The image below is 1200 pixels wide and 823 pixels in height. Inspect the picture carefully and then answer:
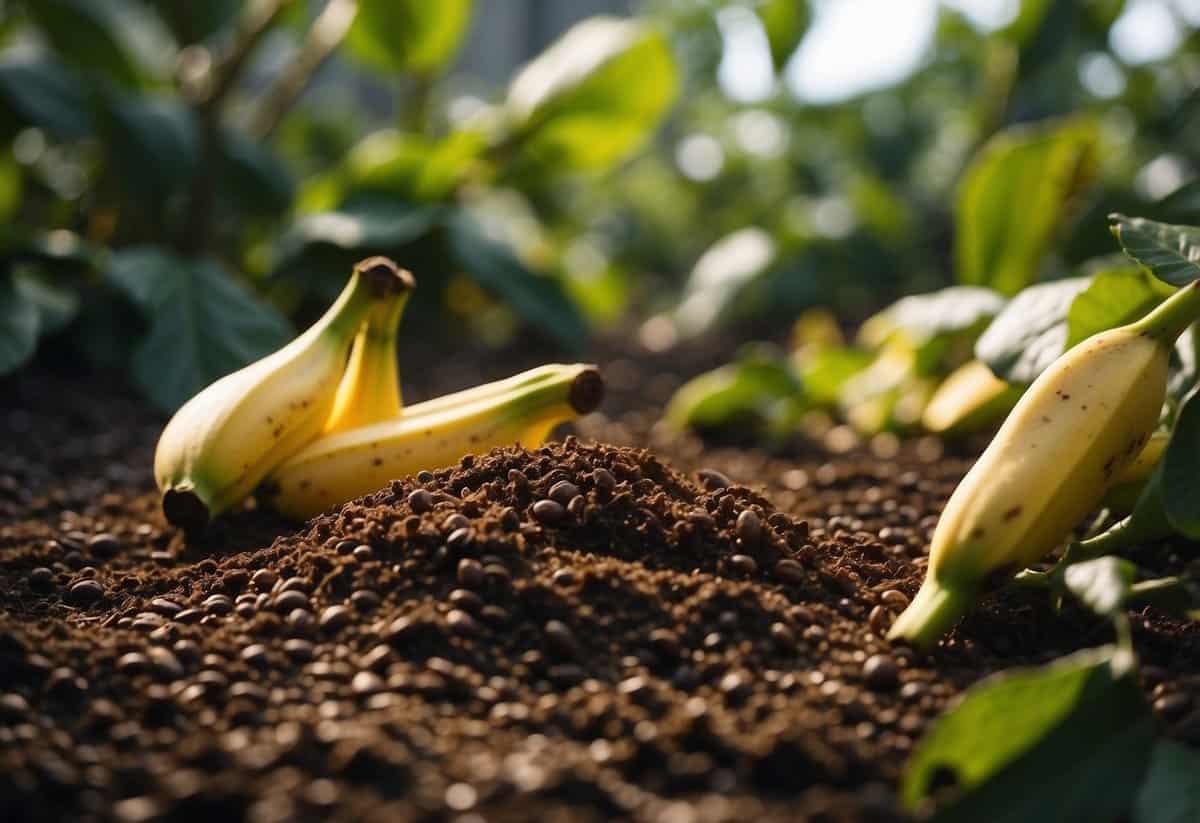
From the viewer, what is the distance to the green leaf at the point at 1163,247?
1.49 meters

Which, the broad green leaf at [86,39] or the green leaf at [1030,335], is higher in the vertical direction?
the broad green leaf at [86,39]

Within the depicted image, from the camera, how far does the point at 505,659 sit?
1269 millimetres

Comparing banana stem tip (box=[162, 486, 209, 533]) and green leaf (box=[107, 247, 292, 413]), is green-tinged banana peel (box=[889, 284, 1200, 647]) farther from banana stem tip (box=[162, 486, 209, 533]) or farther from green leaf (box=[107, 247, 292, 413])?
green leaf (box=[107, 247, 292, 413])

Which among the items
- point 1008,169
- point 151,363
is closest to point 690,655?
point 151,363

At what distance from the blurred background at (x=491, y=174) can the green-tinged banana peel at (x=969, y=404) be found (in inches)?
11.9

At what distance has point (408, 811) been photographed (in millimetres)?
996

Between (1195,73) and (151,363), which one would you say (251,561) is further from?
(1195,73)

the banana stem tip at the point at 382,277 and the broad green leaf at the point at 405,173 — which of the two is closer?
the banana stem tip at the point at 382,277

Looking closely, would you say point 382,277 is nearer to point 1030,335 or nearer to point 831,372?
point 1030,335

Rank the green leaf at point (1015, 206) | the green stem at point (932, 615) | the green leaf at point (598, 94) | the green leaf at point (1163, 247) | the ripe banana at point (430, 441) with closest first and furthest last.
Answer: the green stem at point (932, 615)
the green leaf at point (1163, 247)
the ripe banana at point (430, 441)
the green leaf at point (1015, 206)
the green leaf at point (598, 94)

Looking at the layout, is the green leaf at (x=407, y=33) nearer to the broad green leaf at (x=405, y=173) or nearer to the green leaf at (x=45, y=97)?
the broad green leaf at (x=405, y=173)

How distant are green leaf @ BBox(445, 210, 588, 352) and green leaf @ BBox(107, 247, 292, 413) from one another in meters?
Result: 0.77

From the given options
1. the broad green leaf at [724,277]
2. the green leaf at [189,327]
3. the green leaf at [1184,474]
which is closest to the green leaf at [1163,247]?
the green leaf at [1184,474]

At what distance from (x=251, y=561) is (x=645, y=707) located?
26.0 inches
